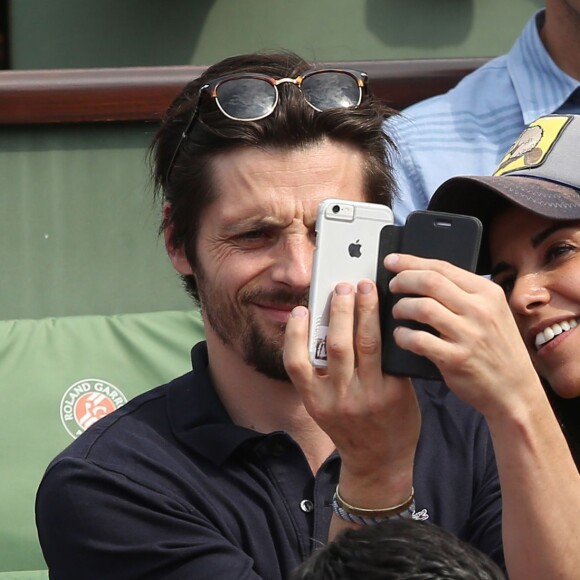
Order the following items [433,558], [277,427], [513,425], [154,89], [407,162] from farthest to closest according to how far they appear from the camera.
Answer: [154,89]
[407,162]
[277,427]
[513,425]
[433,558]

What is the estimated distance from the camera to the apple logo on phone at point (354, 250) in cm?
Answer: 183

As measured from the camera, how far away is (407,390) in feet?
5.94

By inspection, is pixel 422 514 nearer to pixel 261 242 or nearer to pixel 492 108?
pixel 261 242

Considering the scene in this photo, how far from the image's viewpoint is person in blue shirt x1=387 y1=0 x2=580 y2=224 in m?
3.11

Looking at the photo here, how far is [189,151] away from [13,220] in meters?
1.34

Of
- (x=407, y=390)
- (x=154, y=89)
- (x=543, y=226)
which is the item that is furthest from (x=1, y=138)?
(x=407, y=390)

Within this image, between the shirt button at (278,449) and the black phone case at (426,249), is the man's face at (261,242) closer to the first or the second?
the shirt button at (278,449)

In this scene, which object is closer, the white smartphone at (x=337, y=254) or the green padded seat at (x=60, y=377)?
the white smartphone at (x=337, y=254)

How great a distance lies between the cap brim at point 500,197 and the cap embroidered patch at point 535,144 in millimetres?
70

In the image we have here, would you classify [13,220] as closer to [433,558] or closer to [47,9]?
[47,9]

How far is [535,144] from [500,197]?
156 mm

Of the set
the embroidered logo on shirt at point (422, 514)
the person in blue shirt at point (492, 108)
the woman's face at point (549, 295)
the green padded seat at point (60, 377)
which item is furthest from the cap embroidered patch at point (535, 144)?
the green padded seat at point (60, 377)

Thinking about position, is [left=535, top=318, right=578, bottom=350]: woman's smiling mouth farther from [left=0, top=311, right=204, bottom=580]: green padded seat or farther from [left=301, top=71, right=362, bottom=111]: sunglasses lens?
[left=0, top=311, right=204, bottom=580]: green padded seat

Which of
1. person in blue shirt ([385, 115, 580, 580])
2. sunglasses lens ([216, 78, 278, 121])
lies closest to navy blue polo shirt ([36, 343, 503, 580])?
person in blue shirt ([385, 115, 580, 580])
